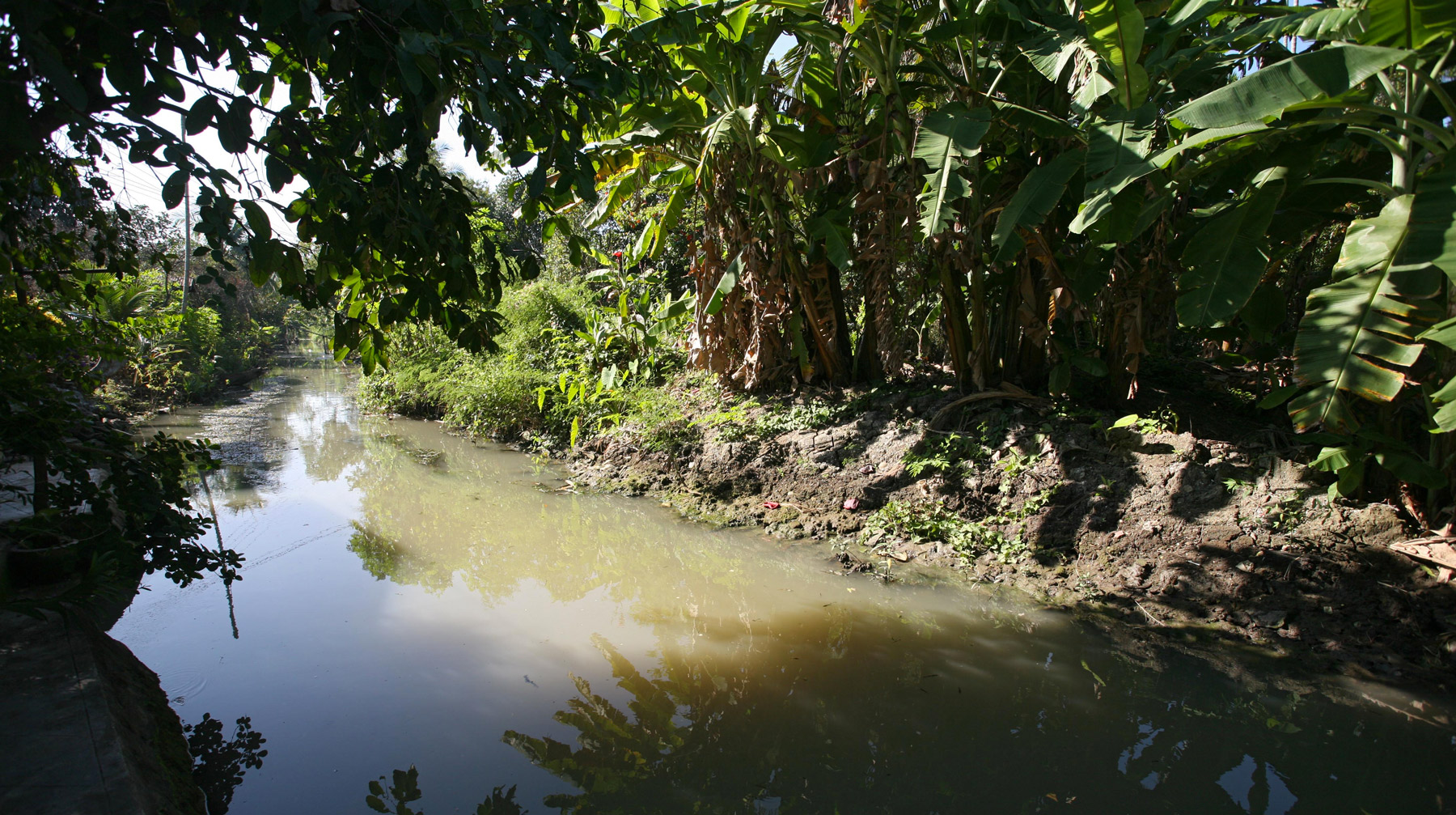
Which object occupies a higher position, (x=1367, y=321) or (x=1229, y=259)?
(x=1229, y=259)

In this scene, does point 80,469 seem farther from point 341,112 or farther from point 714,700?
point 714,700

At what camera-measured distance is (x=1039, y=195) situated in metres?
4.02

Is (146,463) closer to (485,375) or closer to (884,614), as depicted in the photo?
(884,614)

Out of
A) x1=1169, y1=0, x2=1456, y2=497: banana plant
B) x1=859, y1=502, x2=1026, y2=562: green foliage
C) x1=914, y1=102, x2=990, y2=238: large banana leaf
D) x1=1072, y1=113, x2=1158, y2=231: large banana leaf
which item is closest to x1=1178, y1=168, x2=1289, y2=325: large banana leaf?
x1=1169, y1=0, x2=1456, y2=497: banana plant

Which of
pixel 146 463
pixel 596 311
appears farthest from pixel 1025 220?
pixel 596 311

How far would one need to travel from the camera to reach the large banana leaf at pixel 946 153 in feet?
13.9

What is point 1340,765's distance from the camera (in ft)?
8.85

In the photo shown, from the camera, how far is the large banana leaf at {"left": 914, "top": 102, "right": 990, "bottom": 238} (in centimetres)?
423

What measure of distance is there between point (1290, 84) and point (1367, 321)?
3.49ft

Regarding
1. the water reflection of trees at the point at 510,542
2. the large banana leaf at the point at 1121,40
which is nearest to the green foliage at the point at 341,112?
the water reflection of trees at the point at 510,542

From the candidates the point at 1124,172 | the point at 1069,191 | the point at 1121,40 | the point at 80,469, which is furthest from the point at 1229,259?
the point at 80,469

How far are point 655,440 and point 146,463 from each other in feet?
12.9

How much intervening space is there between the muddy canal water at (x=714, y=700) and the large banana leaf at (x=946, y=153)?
87.1 inches

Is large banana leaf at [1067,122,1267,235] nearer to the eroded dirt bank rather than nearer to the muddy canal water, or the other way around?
the eroded dirt bank
